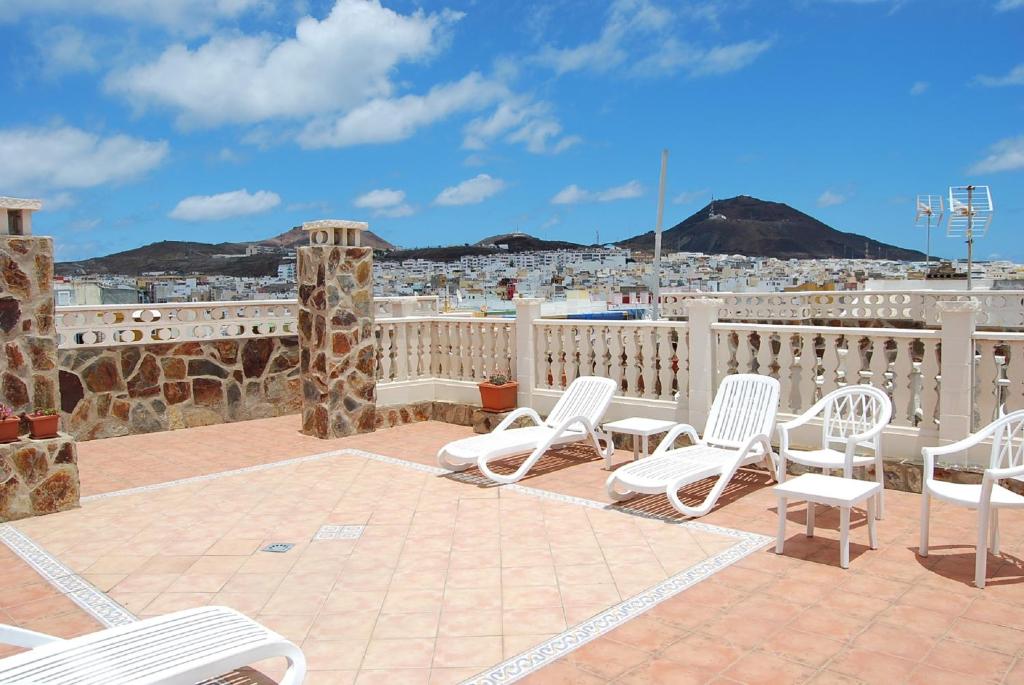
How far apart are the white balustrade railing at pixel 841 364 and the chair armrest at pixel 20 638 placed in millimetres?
6219

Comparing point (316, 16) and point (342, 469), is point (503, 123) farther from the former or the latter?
point (342, 469)

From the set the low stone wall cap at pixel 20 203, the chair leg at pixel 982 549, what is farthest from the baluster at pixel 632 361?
the low stone wall cap at pixel 20 203

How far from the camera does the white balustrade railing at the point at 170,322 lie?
9594 mm

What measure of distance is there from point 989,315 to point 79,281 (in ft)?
58.1

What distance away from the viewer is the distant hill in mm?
26250

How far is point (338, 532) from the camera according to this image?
591 centimetres

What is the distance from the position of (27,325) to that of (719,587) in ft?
19.5

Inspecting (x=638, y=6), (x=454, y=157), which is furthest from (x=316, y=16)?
(x=454, y=157)

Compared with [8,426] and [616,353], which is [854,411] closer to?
[616,353]

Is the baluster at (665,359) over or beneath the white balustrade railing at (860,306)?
beneath

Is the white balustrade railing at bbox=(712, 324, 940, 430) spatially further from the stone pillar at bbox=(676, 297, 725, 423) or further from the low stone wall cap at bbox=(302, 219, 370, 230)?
the low stone wall cap at bbox=(302, 219, 370, 230)

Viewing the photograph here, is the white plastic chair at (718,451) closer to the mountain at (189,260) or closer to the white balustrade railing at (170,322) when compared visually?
the white balustrade railing at (170,322)

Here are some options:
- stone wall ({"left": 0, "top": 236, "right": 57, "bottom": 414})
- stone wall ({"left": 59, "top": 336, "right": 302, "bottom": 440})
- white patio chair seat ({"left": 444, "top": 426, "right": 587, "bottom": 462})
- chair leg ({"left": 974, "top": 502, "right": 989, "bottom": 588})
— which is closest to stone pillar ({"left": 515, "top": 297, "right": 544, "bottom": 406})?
white patio chair seat ({"left": 444, "top": 426, "right": 587, "bottom": 462})

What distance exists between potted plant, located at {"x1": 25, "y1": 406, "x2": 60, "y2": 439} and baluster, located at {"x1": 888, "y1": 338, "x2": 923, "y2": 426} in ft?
23.6
